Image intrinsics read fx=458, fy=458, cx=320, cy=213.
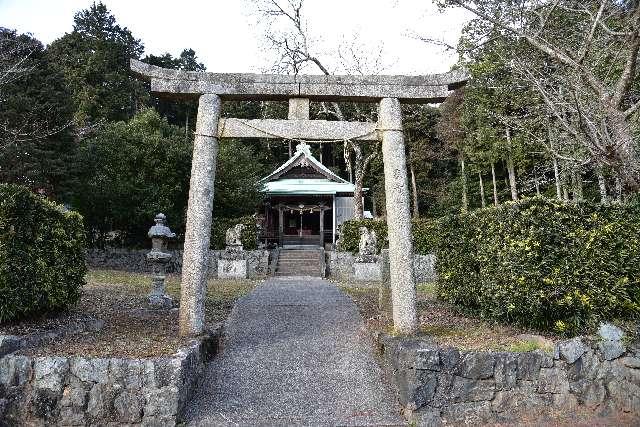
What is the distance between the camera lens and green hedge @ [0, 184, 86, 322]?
17.4ft

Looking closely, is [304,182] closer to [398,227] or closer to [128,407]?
[398,227]

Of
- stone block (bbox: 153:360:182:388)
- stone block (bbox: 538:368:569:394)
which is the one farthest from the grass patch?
stone block (bbox: 153:360:182:388)

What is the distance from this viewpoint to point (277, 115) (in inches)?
1055

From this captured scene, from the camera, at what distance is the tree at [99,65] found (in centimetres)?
2961

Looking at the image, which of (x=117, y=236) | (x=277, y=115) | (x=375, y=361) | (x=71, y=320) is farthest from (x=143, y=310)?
(x=277, y=115)

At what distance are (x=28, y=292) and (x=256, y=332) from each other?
3.45 metres

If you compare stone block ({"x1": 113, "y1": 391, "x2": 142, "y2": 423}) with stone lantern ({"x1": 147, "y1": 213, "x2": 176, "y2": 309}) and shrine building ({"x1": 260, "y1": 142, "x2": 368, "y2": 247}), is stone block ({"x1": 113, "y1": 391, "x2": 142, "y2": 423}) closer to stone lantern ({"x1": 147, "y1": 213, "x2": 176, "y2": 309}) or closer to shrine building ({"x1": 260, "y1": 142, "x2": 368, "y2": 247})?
stone lantern ({"x1": 147, "y1": 213, "x2": 176, "y2": 309})

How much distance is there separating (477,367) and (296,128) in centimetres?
403

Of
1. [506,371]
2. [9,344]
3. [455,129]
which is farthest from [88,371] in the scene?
[455,129]

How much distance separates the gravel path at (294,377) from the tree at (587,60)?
175 inches

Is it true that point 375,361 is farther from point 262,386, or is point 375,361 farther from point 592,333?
point 592,333

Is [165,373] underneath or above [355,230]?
underneath

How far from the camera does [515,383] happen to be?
5.12 meters

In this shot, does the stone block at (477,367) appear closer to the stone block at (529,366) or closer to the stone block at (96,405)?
Result: the stone block at (529,366)
